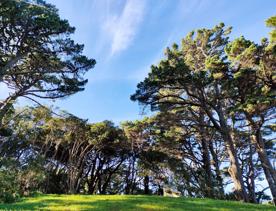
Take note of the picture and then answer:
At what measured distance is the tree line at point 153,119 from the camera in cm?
1633

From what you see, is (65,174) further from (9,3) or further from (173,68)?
(9,3)

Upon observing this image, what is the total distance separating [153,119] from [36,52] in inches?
407

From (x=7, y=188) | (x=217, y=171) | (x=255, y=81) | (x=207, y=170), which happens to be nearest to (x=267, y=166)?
(x=255, y=81)

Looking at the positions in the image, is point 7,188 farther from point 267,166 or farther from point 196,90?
point 267,166

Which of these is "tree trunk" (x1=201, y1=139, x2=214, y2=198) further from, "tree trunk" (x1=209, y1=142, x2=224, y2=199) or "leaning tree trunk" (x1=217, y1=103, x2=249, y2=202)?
"leaning tree trunk" (x1=217, y1=103, x2=249, y2=202)

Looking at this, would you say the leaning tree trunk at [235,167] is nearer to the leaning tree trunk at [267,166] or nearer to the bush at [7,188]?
the leaning tree trunk at [267,166]

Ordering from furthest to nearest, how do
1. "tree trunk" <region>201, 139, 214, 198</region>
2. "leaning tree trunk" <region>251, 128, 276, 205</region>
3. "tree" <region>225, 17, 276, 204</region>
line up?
"tree trunk" <region>201, 139, 214, 198</region> < "leaning tree trunk" <region>251, 128, 276, 205</region> < "tree" <region>225, 17, 276, 204</region>

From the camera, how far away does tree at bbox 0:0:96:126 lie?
49.2 feet

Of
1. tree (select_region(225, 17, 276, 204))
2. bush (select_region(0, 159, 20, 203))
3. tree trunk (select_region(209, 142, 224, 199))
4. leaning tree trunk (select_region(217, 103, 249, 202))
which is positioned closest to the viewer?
bush (select_region(0, 159, 20, 203))

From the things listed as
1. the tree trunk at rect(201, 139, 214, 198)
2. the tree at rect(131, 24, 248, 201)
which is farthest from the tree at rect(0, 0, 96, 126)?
the tree trunk at rect(201, 139, 214, 198)

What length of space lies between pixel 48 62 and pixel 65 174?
61.6 feet

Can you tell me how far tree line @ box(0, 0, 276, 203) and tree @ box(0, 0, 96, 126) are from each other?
55 mm

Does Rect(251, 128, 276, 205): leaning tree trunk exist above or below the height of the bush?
above

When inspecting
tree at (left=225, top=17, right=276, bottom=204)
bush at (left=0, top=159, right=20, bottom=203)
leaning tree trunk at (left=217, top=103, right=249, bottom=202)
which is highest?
tree at (left=225, top=17, right=276, bottom=204)
